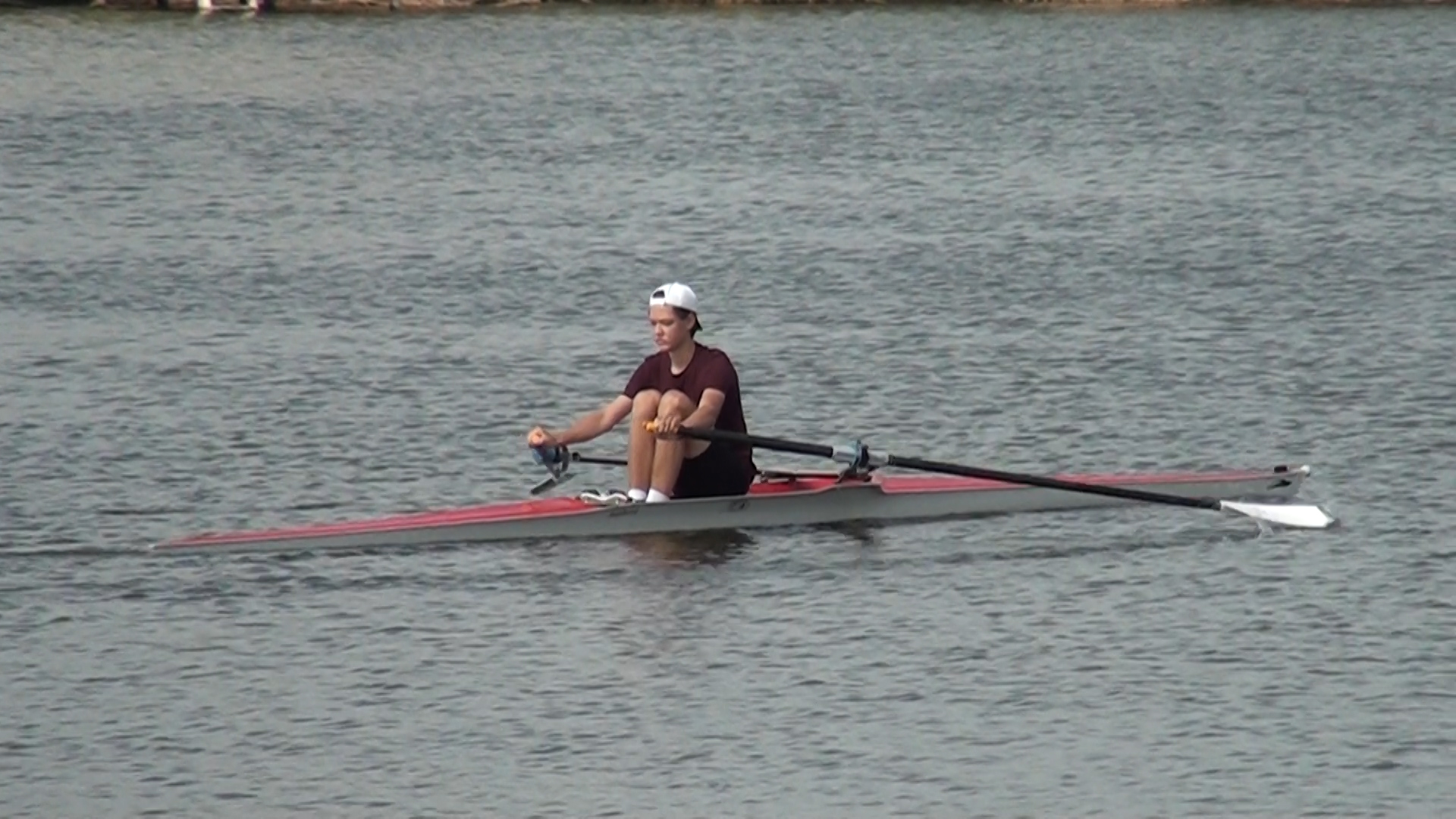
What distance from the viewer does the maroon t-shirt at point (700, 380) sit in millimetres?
16266

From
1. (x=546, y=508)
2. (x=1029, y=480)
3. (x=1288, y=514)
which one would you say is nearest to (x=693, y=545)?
(x=546, y=508)

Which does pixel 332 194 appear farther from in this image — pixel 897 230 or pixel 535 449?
pixel 535 449

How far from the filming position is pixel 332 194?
109 feet

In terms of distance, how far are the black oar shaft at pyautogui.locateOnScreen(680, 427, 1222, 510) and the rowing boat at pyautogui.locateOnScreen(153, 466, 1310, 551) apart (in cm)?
4

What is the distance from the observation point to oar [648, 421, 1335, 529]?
16000 mm

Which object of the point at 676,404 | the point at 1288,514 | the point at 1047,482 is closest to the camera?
the point at 676,404

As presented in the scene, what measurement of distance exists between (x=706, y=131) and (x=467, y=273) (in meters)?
10.7

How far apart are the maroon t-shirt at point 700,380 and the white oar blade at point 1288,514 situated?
10.3 feet

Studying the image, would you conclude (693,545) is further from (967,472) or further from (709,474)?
(967,472)

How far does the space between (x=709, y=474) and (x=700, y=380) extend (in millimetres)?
604

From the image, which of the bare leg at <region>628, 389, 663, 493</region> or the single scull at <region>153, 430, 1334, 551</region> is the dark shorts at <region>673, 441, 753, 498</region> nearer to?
the single scull at <region>153, 430, 1334, 551</region>

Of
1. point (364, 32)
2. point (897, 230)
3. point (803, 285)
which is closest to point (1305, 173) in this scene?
point (897, 230)

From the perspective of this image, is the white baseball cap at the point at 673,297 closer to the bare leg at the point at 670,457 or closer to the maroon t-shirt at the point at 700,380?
the maroon t-shirt at the point at 700,380

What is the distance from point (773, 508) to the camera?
16719mm
